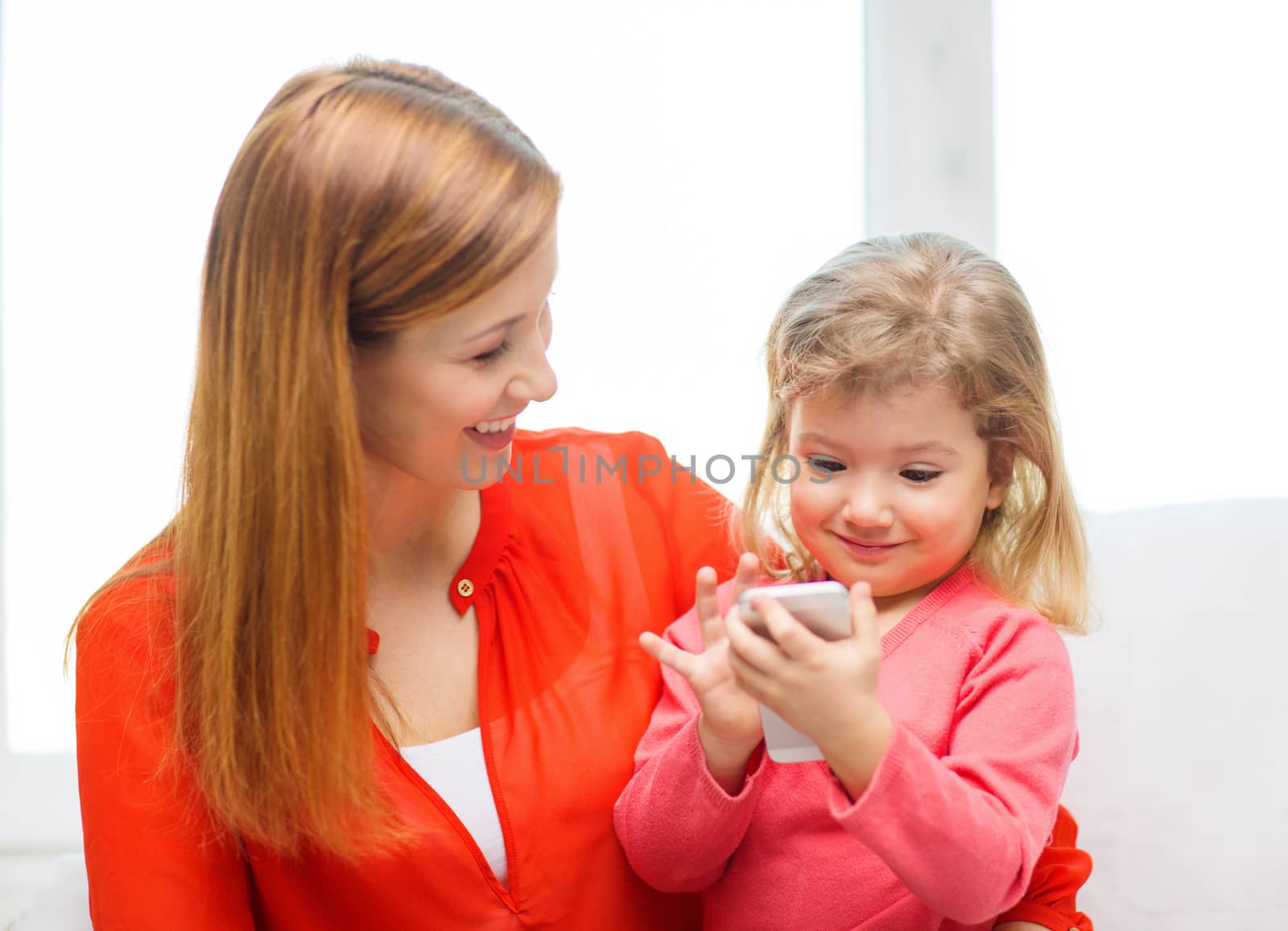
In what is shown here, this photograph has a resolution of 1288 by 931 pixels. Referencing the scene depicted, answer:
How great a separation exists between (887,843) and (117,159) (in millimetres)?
1874

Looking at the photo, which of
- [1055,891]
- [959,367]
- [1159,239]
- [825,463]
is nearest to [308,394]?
[825,463]

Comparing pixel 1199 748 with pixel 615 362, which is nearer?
pixel 1199 748

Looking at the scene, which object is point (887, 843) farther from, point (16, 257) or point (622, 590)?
point (16, 257)

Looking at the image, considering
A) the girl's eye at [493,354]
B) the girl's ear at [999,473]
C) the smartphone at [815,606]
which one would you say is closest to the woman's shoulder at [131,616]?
the girl's eye at [493,354]

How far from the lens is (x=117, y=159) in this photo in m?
2.18

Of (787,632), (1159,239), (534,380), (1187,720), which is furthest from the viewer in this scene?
(1159,239)

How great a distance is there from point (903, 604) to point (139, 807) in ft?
2.61

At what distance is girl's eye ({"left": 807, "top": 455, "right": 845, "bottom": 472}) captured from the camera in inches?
48.3

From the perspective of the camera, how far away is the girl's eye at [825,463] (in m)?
1.23

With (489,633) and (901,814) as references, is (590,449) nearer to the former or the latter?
(489,633)

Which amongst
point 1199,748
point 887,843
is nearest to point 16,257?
point 887,843

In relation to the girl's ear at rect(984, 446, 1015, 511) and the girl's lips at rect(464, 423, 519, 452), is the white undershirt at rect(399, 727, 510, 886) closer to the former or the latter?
the girl's lips at rect(464, 423, 519, 452)

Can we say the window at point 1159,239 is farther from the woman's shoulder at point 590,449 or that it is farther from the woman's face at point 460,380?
the woman's face at point 460,380

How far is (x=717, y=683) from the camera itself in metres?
1.14
